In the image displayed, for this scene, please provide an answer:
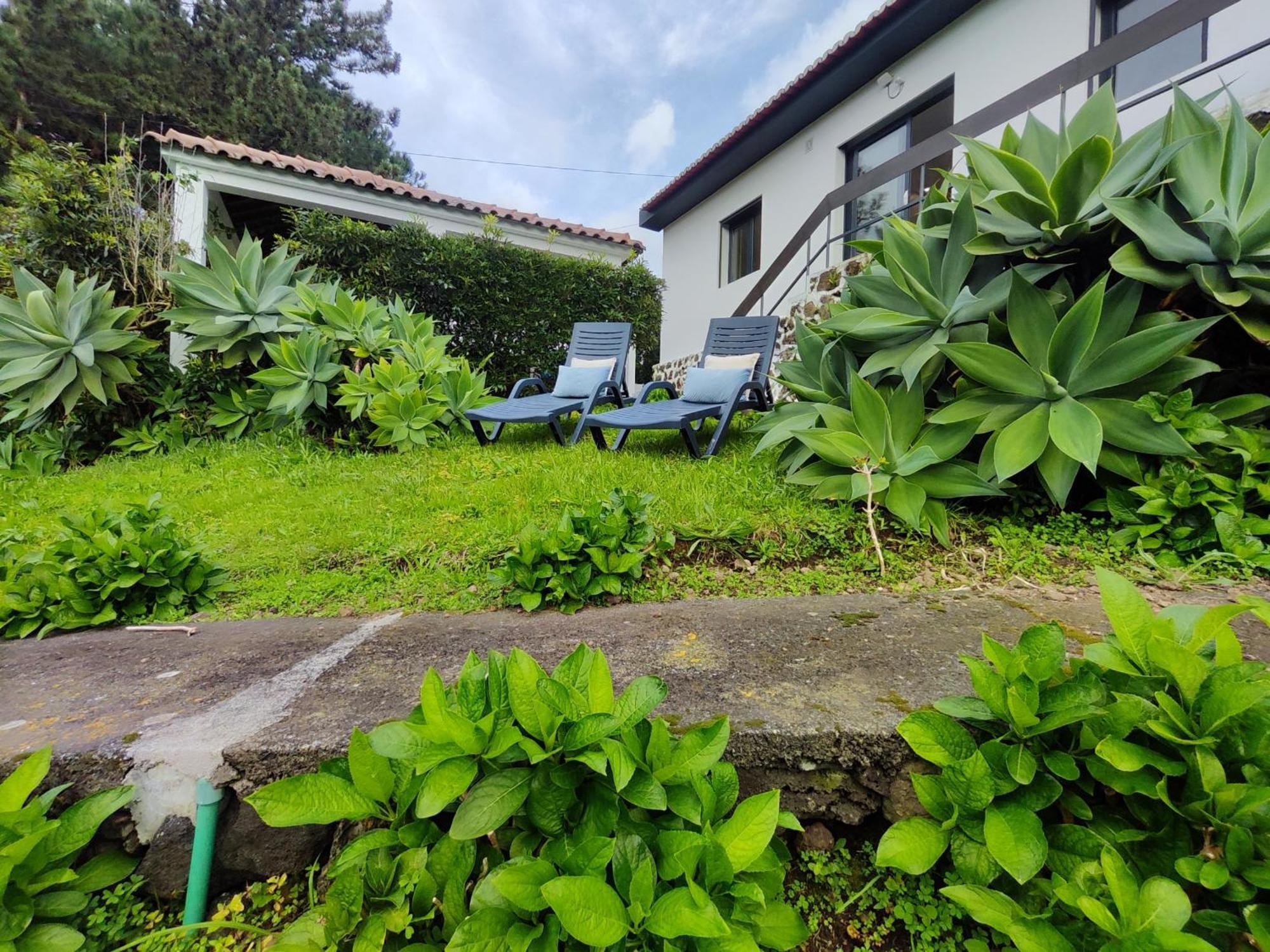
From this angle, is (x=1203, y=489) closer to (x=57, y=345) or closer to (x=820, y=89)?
(x=57, y=345)

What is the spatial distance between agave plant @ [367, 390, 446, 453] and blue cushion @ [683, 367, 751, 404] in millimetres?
2062

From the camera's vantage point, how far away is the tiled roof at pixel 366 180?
6.84m

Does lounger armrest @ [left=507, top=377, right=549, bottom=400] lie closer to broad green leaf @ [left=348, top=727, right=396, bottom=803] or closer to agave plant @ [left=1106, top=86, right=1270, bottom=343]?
agave plant @ [left=1106, top=86, right=1270, bottom=343]

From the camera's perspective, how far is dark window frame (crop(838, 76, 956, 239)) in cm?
618

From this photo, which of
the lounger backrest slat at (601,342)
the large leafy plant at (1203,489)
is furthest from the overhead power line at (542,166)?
the large leafy plant at (1203,489)

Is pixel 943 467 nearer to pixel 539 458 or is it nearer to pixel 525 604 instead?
pixel 525 604

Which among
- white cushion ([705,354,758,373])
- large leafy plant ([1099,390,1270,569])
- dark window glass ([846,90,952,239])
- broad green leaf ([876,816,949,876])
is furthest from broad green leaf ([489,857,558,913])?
dark window glass ([846,90,952,239])

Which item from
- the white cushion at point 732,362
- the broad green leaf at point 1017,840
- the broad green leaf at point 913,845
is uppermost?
the white cushion at point 732,362

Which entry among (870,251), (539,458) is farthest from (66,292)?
(870,251)

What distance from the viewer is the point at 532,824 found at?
2.61ft

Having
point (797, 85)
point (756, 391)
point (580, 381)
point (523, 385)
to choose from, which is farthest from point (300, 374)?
point (797, 85)

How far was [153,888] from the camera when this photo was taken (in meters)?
0.96

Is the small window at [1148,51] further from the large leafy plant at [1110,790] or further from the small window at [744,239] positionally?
the large leafy plant at [1110,790]

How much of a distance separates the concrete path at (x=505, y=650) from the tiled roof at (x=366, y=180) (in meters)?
7.43
